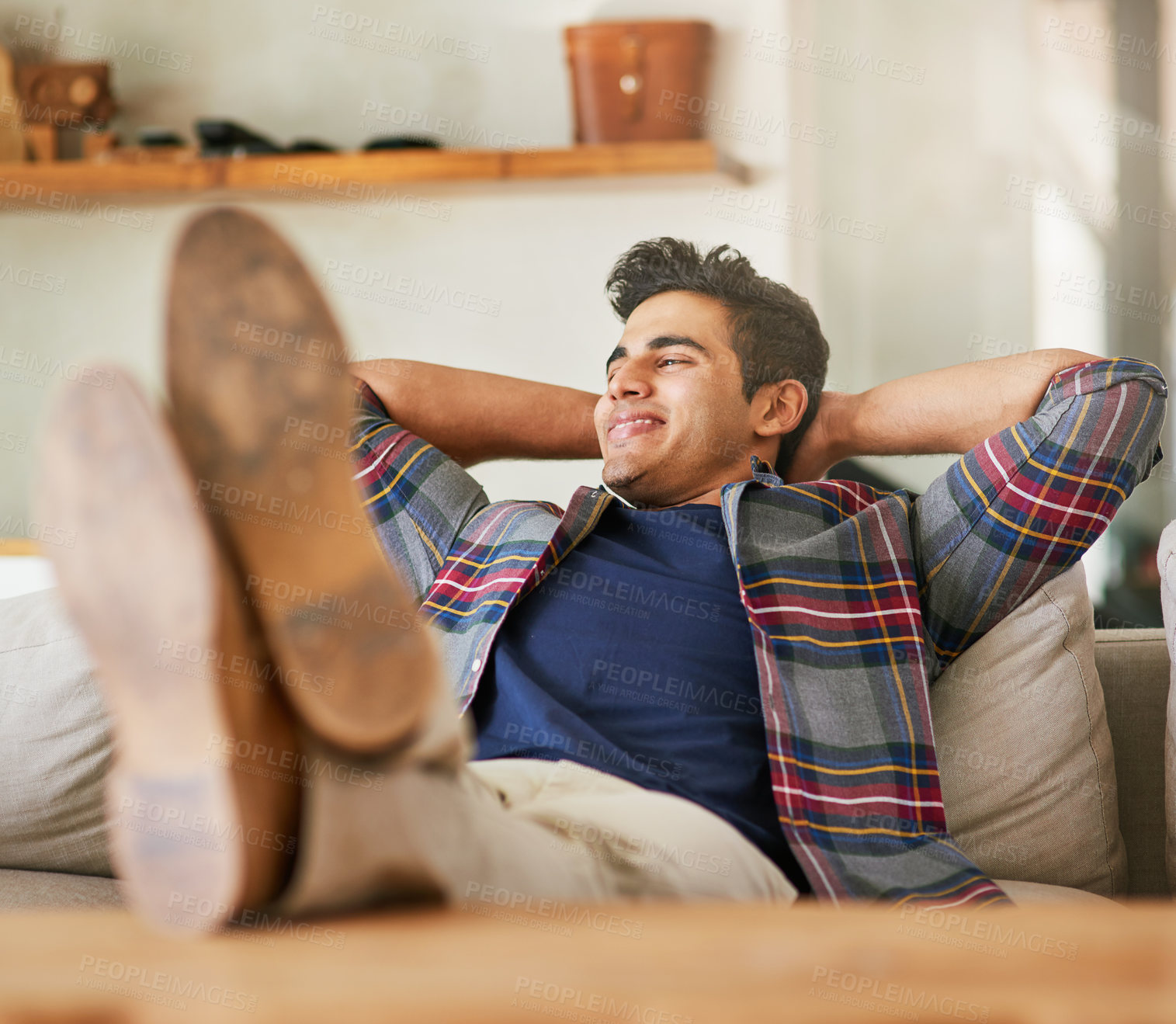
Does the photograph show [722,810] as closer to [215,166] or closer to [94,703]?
[94,703]

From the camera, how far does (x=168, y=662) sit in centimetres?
47

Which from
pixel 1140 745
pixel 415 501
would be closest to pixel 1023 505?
pixel 1140 745

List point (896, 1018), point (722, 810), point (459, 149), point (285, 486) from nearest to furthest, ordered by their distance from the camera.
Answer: point (896, 1018), point (285, 486), point (722, 810), point (459, 149)

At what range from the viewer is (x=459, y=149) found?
8.69 feet

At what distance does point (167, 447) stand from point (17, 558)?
2391 mm

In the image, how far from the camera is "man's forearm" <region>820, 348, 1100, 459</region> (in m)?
1.41

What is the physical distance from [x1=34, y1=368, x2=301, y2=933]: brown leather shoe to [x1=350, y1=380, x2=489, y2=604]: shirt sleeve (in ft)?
3.00

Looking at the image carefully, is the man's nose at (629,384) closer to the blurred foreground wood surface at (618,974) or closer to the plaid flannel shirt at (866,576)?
the plaid flannel shirt at (866,576)

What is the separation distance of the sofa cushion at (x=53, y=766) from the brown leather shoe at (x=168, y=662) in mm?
833

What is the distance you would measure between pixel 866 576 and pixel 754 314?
0.54 meters

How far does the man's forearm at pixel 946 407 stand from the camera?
141cm

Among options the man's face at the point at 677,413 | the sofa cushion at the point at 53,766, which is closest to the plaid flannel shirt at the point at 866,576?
the man's face at the point at 677,413

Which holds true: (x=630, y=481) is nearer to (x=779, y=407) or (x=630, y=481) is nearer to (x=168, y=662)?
(x=779, y=407)

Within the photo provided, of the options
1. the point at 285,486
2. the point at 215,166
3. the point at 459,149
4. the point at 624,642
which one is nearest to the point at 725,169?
the point at 459,149
